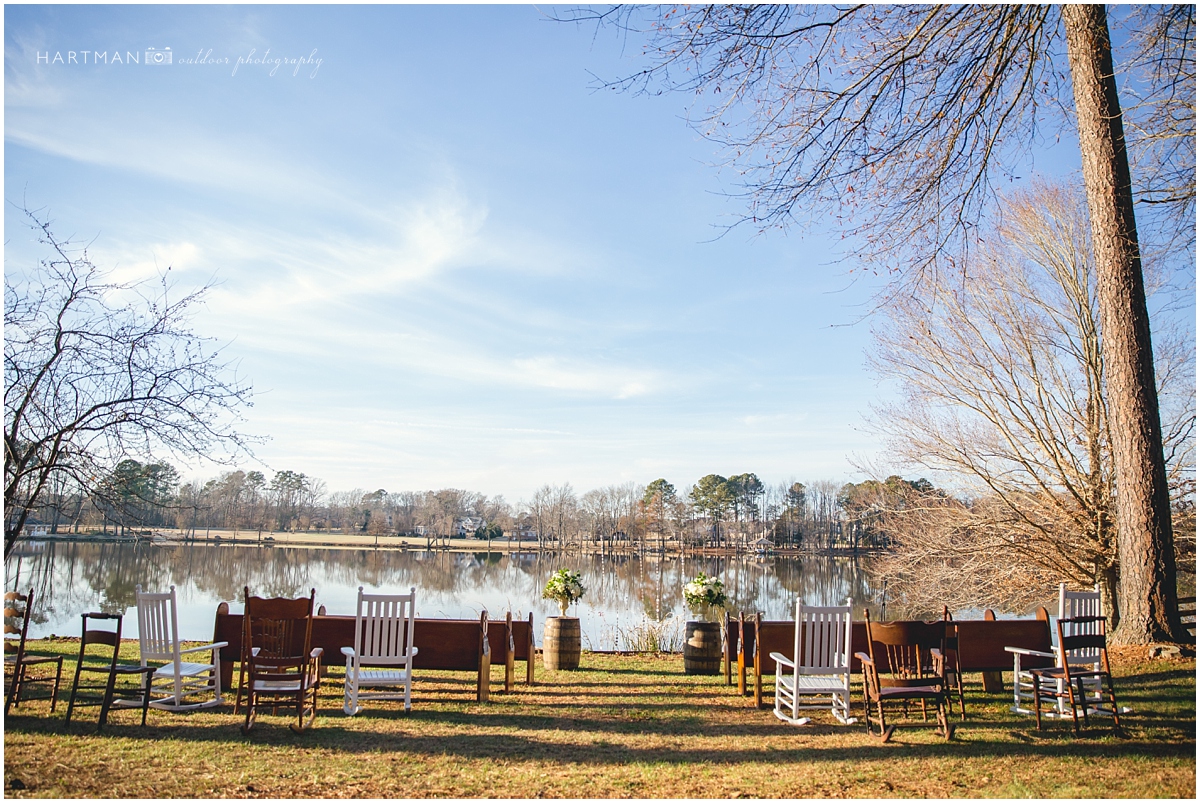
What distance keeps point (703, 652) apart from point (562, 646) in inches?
68.1

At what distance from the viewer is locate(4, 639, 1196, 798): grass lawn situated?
426 cm

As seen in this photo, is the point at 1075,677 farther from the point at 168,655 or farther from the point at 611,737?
the point at 168,655

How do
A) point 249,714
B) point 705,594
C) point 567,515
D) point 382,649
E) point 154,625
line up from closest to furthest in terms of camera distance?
point 249,714 < point 154,625 < point 382,649 < point 705,594 < point 567,515

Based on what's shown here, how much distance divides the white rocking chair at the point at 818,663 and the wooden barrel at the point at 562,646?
3150 mm

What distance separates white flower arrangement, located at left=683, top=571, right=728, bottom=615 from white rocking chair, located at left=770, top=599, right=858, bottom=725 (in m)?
3.50

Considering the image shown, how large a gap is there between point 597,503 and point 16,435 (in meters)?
82.5

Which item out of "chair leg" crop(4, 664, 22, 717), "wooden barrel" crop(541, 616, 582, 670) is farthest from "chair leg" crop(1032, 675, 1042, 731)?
"chair leg" crop(4, 664, 22, 717)

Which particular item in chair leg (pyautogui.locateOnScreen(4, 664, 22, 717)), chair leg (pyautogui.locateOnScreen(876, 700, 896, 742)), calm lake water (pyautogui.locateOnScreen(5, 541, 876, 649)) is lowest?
calm lake water (pyautogui.locateOnScreen(5, 541, 876, 649))

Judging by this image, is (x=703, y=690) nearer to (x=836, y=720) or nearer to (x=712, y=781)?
(x=836, y=720)

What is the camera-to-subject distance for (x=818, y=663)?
6.38m

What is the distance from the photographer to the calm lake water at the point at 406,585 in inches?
690

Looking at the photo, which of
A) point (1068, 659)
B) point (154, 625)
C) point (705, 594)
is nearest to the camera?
point (1068, 659)

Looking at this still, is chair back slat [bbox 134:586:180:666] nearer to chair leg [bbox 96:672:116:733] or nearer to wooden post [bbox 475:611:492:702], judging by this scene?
chair leg [bbox 96:672:116:733]

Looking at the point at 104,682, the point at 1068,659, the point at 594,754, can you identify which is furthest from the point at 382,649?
the point at 1068,659
